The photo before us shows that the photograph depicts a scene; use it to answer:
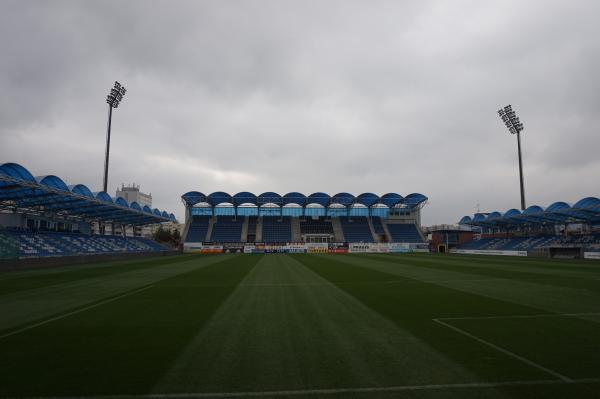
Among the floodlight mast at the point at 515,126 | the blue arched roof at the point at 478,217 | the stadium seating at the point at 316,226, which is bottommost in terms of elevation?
the stadium seating at the point at 316,226

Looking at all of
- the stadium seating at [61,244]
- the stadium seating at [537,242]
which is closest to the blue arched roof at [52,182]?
the stadium seating at [61,244]


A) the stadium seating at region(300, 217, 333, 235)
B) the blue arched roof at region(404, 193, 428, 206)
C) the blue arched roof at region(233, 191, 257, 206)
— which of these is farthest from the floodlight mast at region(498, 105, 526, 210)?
the blue arched roof at region(233, 191, 257, 206)

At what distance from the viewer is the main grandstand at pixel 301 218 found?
243ft

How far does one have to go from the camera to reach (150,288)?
15562 mm

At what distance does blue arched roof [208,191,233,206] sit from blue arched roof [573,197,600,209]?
58.9 meters

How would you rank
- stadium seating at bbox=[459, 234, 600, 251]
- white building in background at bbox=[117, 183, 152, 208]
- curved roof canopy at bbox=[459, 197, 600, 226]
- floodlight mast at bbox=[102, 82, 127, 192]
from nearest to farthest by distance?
curved roof canopy at bbox=[459, 197, 600, 226]
stadium seating at bbox=[459, 234, 600, 251]
floodlight mast at bbox=[102, 82, 127, 192]
white building in background at bbox=[117, 183, 152, 208]

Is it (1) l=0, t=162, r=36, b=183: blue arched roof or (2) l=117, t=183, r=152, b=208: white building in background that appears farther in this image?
(2) l=117, t=183, r=152, b=208: white building in background

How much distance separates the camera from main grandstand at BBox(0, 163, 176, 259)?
90.4ft

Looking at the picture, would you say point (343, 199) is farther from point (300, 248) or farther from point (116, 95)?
point (116, 95)

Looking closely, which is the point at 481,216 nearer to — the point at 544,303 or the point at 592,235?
the point at 592,235

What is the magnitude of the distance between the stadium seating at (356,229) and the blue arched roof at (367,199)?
5.53 m

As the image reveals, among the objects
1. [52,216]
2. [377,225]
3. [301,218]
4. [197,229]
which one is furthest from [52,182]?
[377,225]

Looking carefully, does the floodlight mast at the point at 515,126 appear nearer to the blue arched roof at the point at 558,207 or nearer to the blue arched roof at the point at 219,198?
the blue arched roof at the point at 558,207

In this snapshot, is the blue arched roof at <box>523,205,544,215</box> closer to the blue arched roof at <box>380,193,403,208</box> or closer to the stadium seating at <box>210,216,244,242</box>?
the blue arched roof at <box>380,193,403,208</box>
